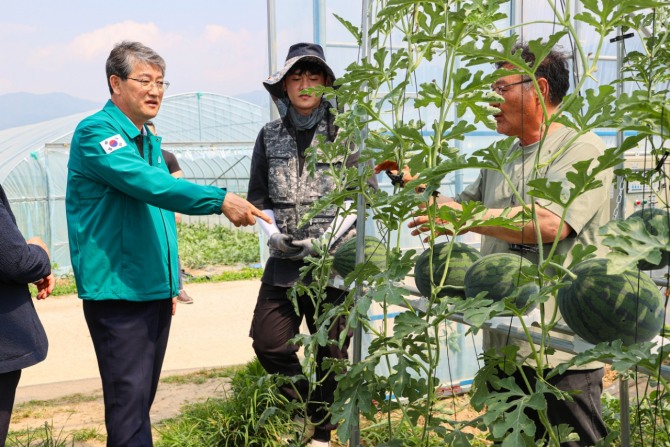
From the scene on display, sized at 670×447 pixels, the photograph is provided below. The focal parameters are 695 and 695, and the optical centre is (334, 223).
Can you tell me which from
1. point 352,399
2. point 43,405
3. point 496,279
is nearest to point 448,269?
point 496,279

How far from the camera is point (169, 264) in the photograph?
→ 10.3ft

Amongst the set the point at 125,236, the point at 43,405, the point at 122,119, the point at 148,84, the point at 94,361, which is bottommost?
the point at 94,361

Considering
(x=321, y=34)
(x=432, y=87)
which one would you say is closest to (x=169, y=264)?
(x=432, y=87)

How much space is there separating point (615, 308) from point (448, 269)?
2.37 feet

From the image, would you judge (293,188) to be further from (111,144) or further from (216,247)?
(216,247)

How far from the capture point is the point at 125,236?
3045 millimetres

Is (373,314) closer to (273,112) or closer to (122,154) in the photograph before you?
(273,112)

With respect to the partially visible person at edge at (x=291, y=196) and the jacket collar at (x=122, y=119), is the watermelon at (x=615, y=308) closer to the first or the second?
the partially visible person at edge at (x=291, y=196)

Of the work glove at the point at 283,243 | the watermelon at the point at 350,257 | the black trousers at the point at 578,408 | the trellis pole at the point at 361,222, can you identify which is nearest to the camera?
the trellis pole at the point at 361,222

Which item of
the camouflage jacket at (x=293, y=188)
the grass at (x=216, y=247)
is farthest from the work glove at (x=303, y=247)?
the grass at (x=216, y=247)

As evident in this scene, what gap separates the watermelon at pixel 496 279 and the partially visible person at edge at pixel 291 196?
146cm

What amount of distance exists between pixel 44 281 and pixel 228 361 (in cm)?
345

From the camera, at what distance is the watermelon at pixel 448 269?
94.3 inches

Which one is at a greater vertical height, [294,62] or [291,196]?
[294,62]
